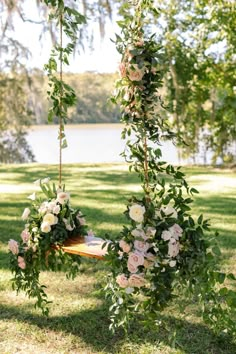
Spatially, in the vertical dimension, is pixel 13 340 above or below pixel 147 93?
below

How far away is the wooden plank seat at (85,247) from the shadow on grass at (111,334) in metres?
0.37

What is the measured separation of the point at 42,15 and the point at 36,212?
7.80 meters

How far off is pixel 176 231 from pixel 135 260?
0.19m

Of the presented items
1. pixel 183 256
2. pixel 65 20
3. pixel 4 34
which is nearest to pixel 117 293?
pixel 183 256

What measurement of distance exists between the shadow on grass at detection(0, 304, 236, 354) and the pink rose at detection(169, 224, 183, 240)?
1.23ft

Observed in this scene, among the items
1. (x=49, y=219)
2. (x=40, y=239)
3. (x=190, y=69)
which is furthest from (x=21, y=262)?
(x=190, y=69)

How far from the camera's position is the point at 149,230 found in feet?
6.35

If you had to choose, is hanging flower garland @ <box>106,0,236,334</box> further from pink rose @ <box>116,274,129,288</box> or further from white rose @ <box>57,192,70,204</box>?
white rose @ <box>57,192,70,204</box>

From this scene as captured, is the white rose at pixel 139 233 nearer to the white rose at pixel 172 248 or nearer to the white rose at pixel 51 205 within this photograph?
the white rose at pixel 172 248

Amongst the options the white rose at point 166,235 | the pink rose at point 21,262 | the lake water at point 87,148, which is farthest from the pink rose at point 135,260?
the lake water at point 87,148

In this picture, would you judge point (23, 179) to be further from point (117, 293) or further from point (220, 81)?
point (117, 293)

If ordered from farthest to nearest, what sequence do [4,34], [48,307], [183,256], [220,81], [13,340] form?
[4,34]
[220,81]
[48,307]
[13,340]
[183,256]

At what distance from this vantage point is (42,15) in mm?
9477

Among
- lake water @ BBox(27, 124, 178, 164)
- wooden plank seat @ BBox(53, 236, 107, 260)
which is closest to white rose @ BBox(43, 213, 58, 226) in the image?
wooden plank seat @ BBox(53, 236, 107, 260)
